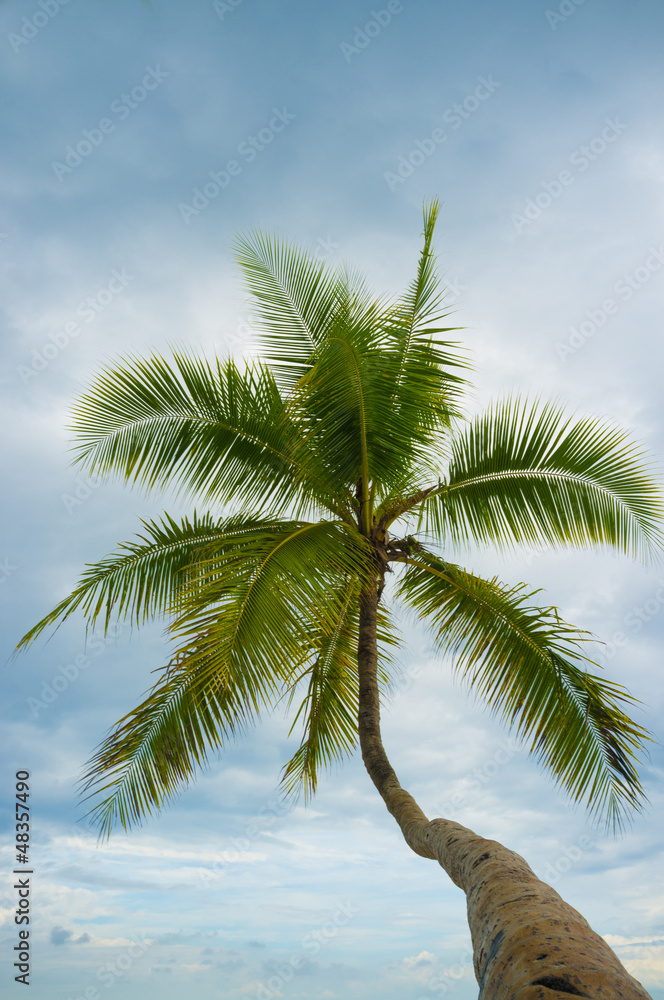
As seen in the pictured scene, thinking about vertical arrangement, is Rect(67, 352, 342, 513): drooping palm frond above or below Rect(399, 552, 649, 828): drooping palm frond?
above

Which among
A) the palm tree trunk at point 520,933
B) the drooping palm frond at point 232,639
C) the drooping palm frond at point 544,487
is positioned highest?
the drooping palm frond at point 544,487

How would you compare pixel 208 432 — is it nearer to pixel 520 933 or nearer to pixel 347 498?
pixel 347 498

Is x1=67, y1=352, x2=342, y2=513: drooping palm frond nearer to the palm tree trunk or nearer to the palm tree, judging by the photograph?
the palm tree

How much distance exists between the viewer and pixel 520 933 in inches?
96.7

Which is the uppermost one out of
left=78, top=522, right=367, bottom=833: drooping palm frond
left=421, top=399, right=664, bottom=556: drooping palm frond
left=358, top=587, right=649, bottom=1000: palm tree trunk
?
left=421, top=399, right=664, bottom=556: drooping palm frond

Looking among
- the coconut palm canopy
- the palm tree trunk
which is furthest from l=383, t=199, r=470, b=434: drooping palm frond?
the palm tree trunk

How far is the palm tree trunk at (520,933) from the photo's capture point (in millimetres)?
2125

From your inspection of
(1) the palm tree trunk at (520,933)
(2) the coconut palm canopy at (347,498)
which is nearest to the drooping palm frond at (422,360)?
(2) the coconut palm canopy at (347,498)

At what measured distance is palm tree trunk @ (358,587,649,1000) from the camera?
2.12 metres

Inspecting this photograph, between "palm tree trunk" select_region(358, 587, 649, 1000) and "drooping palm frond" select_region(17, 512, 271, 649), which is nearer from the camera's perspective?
"palm tree trunk" select_region(358, 587, 649, 1000)

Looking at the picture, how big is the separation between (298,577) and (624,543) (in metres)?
3.75

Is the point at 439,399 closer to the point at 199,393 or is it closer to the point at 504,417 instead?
the point at 504,417

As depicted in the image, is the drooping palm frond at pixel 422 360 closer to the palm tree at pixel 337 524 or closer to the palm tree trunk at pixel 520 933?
the palm tree at pixel 337 524

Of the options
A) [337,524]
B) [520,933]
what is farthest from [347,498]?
[520,933]
